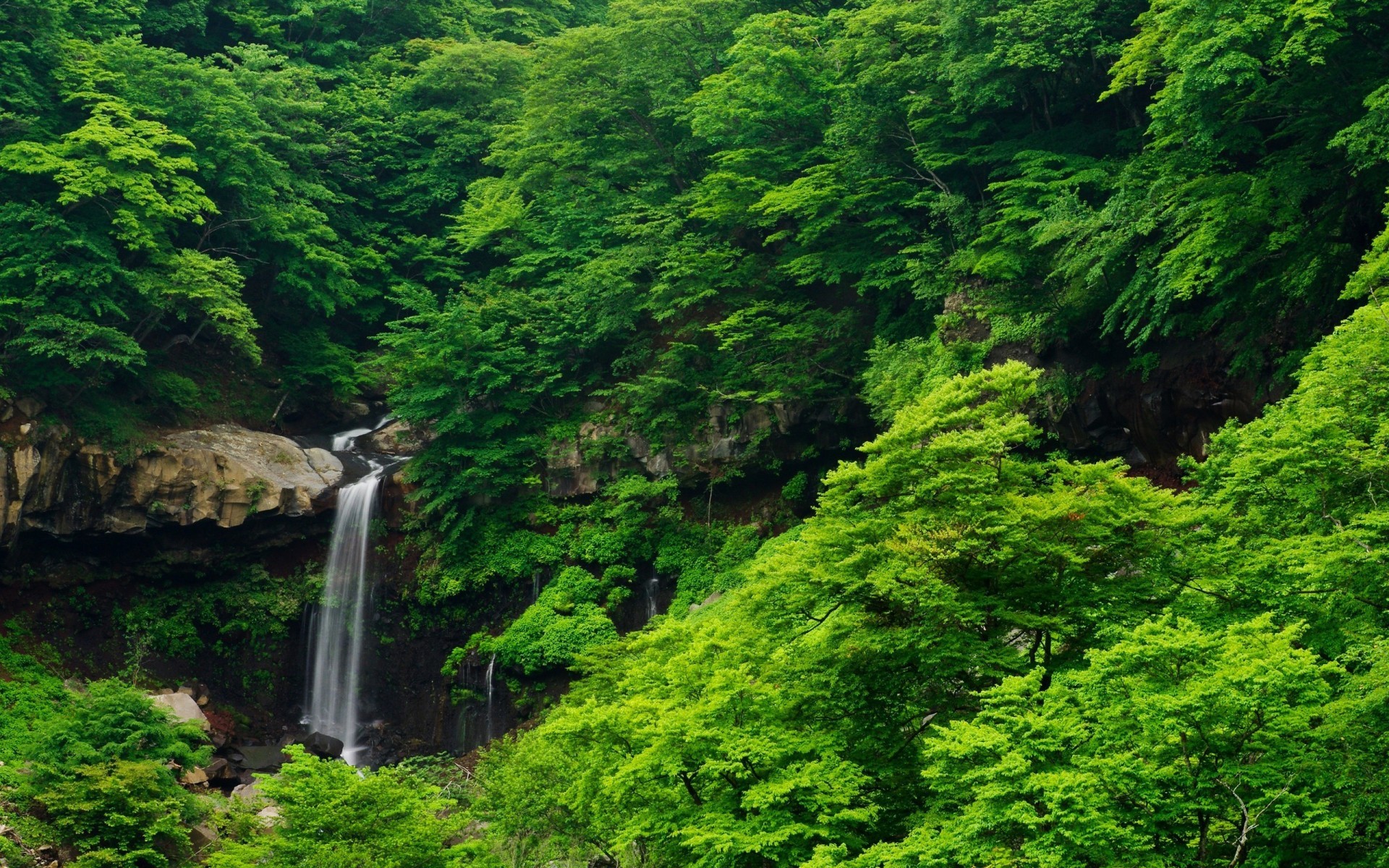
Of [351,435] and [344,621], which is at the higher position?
[351,435]

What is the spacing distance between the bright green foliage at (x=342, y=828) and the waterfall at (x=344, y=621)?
1226cm

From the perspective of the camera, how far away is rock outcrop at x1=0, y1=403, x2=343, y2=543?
23.2m

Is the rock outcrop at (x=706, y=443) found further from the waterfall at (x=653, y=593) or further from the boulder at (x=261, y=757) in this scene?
the boulder at (x=261, y=757)

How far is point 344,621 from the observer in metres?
25.9

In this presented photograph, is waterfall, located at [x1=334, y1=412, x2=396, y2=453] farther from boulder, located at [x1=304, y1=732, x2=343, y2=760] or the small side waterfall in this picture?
the small side waterfall

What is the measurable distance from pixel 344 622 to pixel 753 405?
10956mm

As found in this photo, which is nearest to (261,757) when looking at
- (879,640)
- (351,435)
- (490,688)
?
(490,688)

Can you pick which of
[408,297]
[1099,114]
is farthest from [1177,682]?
[408,297]

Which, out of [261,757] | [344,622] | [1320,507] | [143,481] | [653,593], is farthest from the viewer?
[344,622]

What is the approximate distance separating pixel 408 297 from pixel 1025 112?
1574 cm

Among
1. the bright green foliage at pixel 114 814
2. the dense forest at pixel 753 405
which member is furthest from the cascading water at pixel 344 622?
the bright green foliage at pixel 114 814

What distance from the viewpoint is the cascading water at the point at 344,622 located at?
25.0 meters

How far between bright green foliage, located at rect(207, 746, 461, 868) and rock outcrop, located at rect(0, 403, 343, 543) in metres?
13.7

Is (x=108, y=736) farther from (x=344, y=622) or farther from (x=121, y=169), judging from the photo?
(x=121, y=169)
